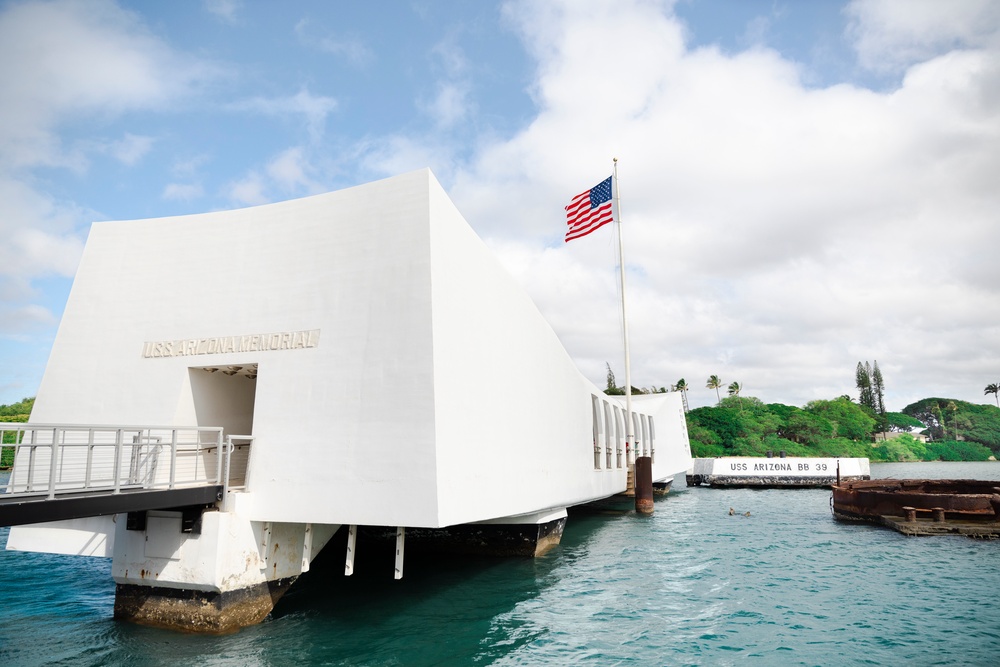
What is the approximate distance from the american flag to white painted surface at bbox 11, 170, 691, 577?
923 cm

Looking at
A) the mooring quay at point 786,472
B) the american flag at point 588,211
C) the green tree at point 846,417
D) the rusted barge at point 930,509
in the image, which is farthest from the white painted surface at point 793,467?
the green tree at point 846,417

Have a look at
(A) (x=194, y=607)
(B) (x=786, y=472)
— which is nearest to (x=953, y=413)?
(B) (x=786, y=472)

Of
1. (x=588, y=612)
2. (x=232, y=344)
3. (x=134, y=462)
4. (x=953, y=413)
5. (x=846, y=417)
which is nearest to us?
(x=134, y=462)

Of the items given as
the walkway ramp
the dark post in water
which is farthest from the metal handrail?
the dark post in water

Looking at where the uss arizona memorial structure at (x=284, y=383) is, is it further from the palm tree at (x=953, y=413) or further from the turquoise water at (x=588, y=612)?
the palm tree at (x=953, y=413)

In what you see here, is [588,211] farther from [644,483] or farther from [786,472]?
[786,472]

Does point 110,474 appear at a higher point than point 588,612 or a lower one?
higher

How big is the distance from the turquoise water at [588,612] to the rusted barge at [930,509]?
2.08 meters

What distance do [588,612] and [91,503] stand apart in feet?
29.8

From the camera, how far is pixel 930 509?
2350 centimetres

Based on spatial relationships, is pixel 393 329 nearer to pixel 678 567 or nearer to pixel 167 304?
pixel 167 304

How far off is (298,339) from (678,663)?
890 centimetres

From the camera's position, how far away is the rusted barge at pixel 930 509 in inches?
870

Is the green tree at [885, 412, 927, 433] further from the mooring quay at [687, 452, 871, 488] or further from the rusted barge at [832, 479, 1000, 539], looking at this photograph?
the rusted barge at [832, 479, 1000, 539]
